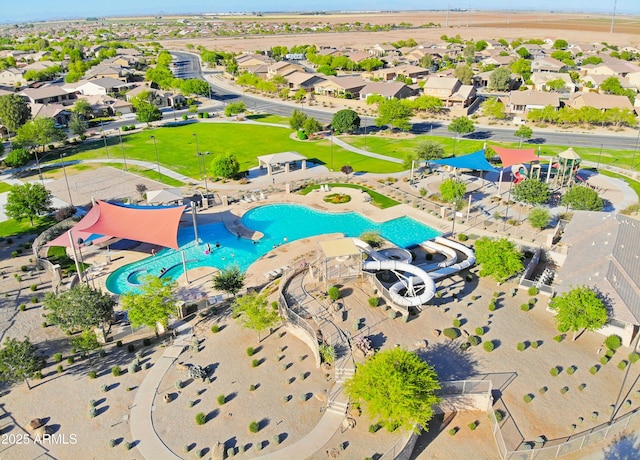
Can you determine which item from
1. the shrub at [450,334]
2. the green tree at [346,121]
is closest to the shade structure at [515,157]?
the green tree at [346,121]

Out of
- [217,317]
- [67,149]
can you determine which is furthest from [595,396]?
[67,149]

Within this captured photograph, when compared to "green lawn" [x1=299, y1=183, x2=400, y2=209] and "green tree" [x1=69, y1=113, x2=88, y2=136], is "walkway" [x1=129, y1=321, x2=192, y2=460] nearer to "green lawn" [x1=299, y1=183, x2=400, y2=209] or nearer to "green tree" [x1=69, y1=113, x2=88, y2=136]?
"green lawn" [x1=299, y1=183, x2=400, y2=209]

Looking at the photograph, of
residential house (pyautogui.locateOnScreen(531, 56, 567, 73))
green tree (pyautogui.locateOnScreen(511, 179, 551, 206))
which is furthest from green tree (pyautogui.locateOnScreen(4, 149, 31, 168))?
residential house (pyautogui.locateOnScreen(531, 56, 567, 73))

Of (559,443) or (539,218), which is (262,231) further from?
(559,443)

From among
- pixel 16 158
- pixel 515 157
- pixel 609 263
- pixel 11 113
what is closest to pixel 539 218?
pixel 609 263

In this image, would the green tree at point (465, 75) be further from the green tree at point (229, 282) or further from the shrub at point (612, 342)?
the green tree at point (229, 282)

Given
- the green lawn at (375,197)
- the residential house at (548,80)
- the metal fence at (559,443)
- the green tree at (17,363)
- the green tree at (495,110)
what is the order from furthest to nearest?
the residential house at (548,80)
the green tree at (495,110)
the green lawn at (375,197)
the green tree at (17,363)
the metal fence at (559,443)

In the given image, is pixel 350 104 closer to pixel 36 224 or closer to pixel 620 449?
pixel 36 224
